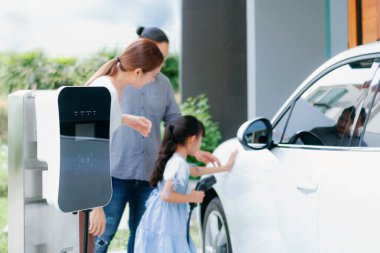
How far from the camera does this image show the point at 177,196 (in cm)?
441

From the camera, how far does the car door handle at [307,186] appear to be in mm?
3197

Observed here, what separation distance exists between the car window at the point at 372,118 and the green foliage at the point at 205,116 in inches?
Result: 213

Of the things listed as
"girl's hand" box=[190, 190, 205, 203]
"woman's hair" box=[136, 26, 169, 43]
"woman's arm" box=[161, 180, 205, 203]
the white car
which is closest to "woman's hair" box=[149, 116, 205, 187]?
"woman's arm" box=[161, 180, 205, 203]

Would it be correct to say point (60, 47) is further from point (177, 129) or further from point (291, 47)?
point (177, 129)

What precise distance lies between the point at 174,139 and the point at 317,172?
1497mm

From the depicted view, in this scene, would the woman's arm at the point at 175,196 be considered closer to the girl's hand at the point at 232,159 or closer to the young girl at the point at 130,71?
the girl's hand at the point at 232,159

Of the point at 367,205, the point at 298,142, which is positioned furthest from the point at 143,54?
the point at 367,205

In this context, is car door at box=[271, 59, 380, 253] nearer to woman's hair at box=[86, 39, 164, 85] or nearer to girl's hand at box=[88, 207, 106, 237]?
woman's hair at box=[86, 39, 164, 85]

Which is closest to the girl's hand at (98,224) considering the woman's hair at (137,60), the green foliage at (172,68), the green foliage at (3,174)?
the woman's hair at (137,60)

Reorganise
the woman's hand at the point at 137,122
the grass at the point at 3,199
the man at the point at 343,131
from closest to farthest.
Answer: the man at the point at 343,131 → the woman's hand at the point at 137,122 → the grass at the point at 3,199

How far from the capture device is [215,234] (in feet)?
15.6

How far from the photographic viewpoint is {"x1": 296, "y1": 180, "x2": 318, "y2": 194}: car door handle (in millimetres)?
3197

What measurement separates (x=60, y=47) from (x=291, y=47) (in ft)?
21.0

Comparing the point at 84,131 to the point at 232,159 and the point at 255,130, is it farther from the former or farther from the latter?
the point at 232,159
